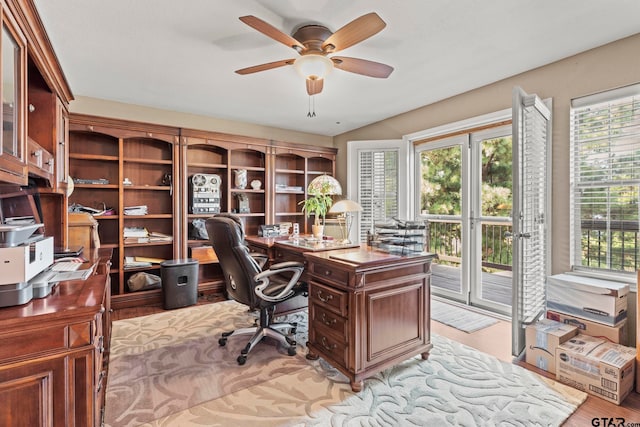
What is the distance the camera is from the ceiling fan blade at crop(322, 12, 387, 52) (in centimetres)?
164

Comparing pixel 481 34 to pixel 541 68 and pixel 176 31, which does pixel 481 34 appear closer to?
pixel 541 68

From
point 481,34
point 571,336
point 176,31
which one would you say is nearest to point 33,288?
point 176,31

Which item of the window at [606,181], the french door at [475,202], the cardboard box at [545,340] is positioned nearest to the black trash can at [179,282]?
the french door at [475,202]

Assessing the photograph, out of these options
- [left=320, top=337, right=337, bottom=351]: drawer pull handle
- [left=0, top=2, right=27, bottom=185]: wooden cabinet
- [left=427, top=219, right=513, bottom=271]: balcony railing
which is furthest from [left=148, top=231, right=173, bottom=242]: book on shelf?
[left=427, top=219, right=513, bottom=271]: balcony railing

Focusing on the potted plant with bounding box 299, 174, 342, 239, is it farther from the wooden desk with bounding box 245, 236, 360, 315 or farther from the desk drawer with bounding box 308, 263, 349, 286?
the desk drawer with bounding box 308, 263, 349, 286

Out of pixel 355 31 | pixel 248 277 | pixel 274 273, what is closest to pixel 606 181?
pixel 355 31

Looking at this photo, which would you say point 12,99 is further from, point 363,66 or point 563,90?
point 563,90

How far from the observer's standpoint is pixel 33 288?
47.4 inches

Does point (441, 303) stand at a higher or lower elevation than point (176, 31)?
lower

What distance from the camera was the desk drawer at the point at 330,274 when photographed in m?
2.02

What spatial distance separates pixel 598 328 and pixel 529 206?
3.22 feet

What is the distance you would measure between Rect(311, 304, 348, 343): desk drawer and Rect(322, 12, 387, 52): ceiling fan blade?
1769 mm

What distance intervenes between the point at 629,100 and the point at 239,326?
3.82 metres

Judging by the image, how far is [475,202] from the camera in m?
3.62
